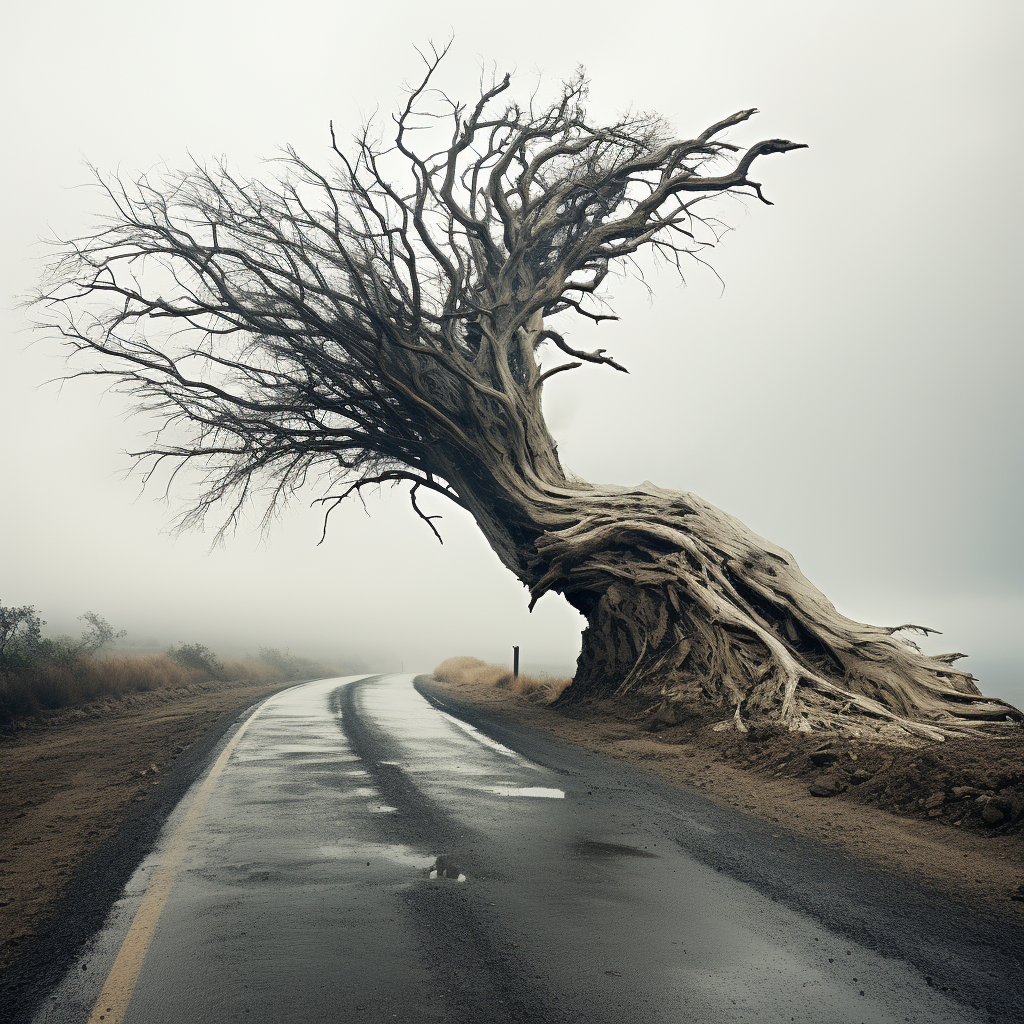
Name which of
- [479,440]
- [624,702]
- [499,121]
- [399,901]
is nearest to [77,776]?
[399,901]

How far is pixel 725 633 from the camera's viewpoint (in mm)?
11539

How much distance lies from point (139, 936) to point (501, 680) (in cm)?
1818

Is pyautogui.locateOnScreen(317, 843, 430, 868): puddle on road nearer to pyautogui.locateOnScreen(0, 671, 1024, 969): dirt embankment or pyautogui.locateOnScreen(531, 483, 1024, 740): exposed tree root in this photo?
pyautogui.locateOnScreen(0, 671, 1024, 969): dirt embankment

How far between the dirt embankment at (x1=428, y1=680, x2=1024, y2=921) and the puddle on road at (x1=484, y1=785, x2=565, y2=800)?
4.85ft

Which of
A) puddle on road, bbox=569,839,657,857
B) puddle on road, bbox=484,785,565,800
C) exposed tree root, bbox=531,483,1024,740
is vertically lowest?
puddle on road, bbox=569,839,657,857

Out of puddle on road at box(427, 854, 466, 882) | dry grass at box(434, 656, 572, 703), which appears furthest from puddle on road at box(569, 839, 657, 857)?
dry grass at box(434, 656, 572, 703)

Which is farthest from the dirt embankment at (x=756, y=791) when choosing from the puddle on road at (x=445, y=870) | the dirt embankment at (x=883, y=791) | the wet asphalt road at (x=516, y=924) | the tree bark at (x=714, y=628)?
the puddle on road at (x=445, y=870)

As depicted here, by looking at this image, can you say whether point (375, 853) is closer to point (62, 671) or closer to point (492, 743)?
point (492, 743)

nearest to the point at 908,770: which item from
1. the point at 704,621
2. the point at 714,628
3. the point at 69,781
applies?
the point at 714,628

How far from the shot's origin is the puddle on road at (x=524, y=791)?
6527mm

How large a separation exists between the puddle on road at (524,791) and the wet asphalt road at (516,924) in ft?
0.42

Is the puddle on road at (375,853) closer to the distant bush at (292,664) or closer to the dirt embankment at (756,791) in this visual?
the dirt embankment at (756,791)

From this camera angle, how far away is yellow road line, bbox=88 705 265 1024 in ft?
9.37

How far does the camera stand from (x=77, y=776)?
24.8 ft
